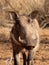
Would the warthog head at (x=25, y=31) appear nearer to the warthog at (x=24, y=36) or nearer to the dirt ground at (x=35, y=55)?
the warthog at (x=24, y=36)

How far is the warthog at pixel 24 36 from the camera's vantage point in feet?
15.9

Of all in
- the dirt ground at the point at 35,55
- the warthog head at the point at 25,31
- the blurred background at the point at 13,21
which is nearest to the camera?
the warthog head at the point at 25,31

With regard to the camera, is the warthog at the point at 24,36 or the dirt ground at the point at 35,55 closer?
the warthog at the point at 24,36

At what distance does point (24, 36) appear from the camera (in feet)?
16.1

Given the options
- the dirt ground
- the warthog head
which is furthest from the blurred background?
the warthog head

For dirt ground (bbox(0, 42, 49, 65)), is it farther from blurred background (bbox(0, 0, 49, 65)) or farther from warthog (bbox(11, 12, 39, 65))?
warthog (bbox(11, 12, 39, 65))

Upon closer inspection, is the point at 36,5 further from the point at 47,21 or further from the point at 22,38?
the point at 22,38

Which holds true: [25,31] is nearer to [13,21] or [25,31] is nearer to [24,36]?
[24,36]

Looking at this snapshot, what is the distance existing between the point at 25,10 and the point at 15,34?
7835 mm

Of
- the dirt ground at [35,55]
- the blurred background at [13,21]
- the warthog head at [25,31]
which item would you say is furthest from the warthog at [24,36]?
the dirt ground at [35,55]

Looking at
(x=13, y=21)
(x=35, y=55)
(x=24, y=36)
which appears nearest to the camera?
(x=24, y=36)

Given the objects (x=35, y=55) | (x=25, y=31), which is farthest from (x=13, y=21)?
(x=25, y=31)

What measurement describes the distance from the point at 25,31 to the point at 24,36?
9 centimetres

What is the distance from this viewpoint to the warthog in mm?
4855
